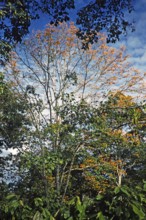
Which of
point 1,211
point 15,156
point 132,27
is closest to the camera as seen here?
point 1,211

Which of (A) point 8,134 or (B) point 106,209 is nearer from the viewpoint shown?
(B) point 106,209

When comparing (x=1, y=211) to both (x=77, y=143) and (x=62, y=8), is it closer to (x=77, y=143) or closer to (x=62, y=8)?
(x=62, y=8)

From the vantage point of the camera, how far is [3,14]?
3.83 meters


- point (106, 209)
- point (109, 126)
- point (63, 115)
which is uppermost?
point (63, 115)

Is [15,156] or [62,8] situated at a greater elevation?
[15,156]

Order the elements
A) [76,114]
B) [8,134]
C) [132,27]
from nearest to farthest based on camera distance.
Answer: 1. [132,27]
2. [76,114]
3. [8,134]

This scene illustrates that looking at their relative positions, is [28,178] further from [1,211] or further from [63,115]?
[1,211]

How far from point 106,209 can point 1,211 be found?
0.81m

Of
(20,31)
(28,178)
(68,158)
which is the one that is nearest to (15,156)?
(28,178)

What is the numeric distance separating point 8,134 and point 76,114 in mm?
4672

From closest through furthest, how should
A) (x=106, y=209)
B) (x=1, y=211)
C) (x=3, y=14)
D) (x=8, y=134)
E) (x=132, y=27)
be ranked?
(x=106, y=209)
(x=1, y=211)
(x=3, y=14)
(x=132, y=27)
(x=8, y=134)

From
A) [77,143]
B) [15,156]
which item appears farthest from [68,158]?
[15,156]

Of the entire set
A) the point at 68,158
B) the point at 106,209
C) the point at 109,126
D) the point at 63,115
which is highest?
the point at 63,115

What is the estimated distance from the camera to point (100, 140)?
30.4 ft
